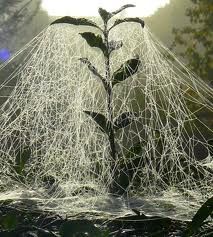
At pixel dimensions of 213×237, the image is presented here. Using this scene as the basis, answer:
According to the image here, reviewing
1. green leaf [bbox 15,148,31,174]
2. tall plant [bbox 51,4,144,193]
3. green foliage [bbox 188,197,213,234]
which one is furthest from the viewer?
green leaf [bbox 15,148,31,174]

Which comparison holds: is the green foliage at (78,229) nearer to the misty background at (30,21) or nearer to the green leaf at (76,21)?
the green leaf at (76,21)

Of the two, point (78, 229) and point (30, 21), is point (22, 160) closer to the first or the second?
point (78, 229)

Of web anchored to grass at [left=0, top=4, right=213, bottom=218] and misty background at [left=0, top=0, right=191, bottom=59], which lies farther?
misty background at [left=0, top=0, right=191, bottom=59]

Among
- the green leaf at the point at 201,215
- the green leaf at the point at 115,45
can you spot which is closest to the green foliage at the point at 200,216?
the green leaf at the point at 201,215

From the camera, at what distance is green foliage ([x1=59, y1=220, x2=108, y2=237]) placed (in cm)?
92

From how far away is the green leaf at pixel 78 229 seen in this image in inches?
36.4

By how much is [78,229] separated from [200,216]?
23 cm

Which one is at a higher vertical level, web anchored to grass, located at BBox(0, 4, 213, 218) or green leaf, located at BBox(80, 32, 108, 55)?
green leaf, located at BBox(80, 32, 108, 55)

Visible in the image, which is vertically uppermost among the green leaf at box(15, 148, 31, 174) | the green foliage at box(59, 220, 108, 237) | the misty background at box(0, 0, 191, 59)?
the misty background at box(0, 0, 191, 59)

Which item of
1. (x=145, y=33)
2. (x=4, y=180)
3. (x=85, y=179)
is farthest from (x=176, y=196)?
(x=4, y=180)

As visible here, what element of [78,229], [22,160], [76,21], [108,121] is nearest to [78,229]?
[78,229]

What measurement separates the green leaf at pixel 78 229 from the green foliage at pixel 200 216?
17 centimetres

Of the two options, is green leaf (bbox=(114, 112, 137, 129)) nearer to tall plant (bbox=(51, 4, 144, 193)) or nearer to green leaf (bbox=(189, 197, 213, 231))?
tall plant (bbox=(51, 4, 144, 193))

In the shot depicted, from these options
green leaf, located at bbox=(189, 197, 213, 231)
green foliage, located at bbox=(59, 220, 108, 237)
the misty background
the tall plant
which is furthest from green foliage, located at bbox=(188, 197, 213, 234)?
the misty background
